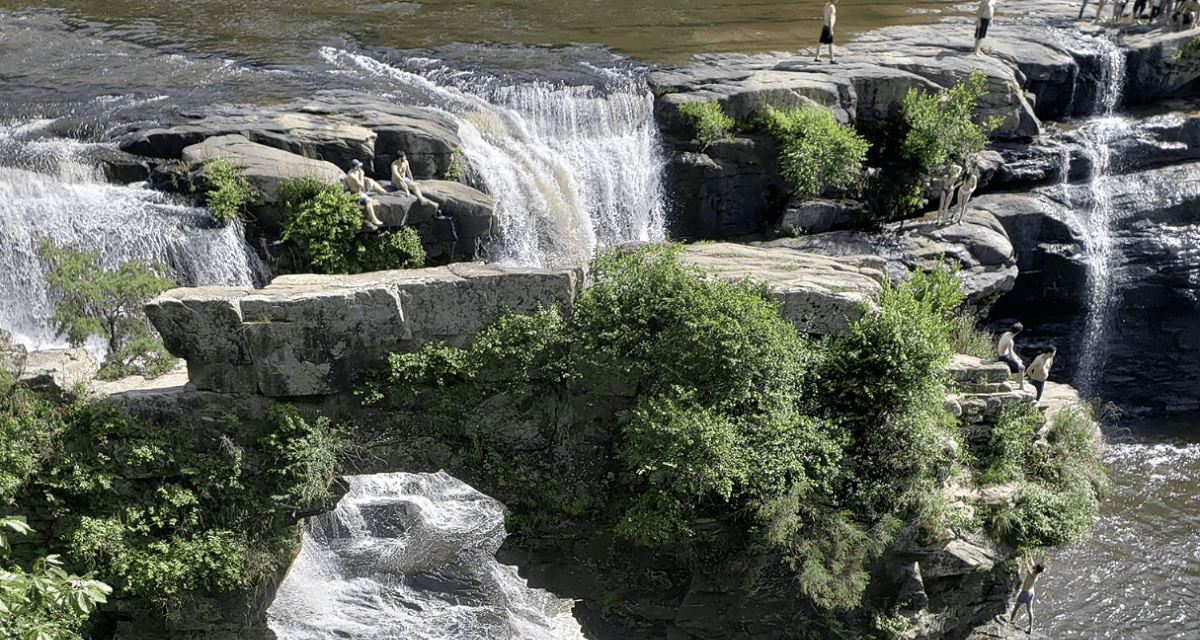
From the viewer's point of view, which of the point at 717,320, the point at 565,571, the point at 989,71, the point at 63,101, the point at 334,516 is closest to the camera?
the point at 717,320

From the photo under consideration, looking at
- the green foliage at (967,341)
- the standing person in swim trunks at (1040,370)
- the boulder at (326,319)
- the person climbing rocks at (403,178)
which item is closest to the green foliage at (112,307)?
the boulder at (326,319)

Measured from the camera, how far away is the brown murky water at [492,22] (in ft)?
87.1

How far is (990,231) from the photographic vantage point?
891 inches

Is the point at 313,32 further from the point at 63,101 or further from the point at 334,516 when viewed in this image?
the point at 334,516

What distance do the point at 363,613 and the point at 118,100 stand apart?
1206cm

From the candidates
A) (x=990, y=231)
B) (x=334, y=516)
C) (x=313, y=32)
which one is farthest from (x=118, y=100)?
(x=990, y=231)

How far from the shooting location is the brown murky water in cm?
2656

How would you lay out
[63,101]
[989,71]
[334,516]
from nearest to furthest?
[334,516], [63,101], [989,71]

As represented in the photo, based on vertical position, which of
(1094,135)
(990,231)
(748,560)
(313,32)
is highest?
(313,32)

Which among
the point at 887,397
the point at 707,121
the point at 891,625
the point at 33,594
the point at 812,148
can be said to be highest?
the point at 707,121

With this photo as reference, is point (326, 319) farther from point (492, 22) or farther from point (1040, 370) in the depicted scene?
point (492, 22)

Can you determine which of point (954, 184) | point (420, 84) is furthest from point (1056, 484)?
point (420, 84)

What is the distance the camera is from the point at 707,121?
22.2 meters

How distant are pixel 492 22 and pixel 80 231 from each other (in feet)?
44.8
